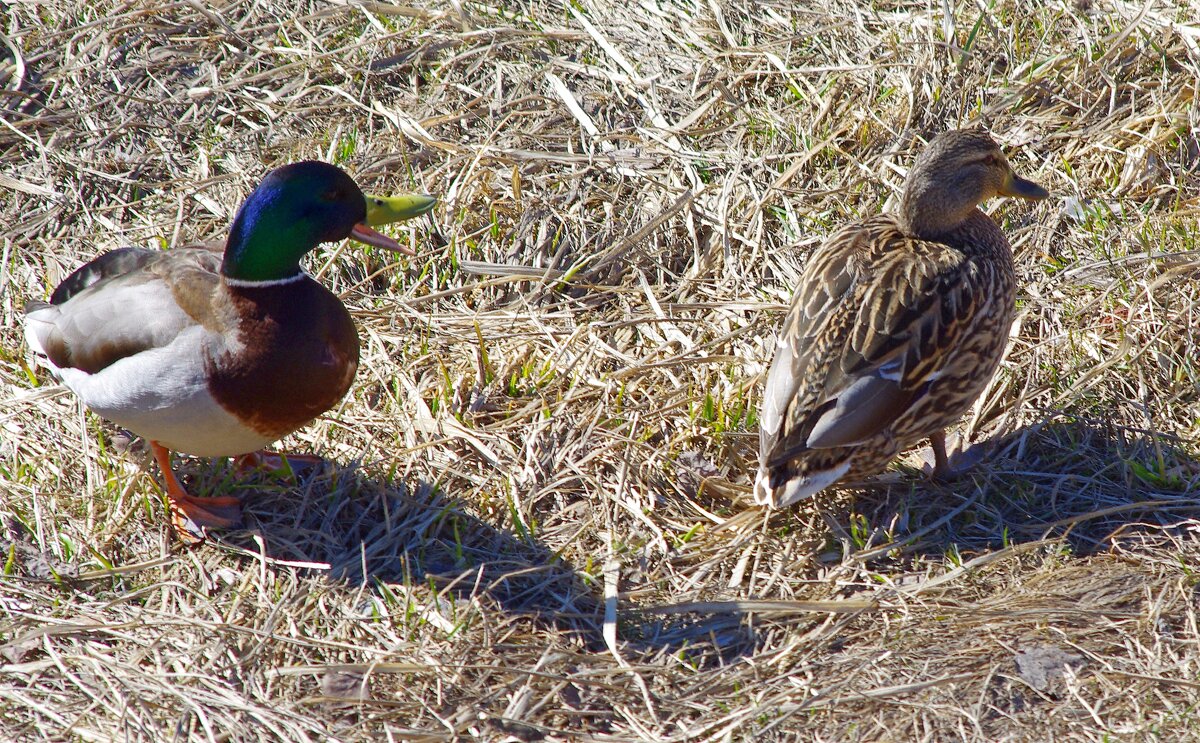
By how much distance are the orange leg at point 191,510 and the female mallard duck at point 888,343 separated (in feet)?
5.12

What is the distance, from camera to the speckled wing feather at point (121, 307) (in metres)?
3.26

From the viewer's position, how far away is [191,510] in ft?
11.4

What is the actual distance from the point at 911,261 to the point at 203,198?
2752mm

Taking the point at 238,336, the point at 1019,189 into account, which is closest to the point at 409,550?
the point at 238,336

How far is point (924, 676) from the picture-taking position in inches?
114

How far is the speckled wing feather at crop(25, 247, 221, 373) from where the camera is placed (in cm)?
326

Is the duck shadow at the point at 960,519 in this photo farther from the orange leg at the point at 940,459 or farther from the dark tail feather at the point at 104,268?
the dark tail feather at the point at 104,268

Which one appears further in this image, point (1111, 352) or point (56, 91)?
point (56, 91)

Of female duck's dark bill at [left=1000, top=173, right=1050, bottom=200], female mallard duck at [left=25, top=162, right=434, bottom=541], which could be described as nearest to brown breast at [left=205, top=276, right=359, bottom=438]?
female mallard duck at [left=25, top=162, right=434, bottom=541]

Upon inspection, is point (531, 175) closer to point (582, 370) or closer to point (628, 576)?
point (582, 370)

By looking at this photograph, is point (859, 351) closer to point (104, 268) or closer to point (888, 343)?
point (888, 343)

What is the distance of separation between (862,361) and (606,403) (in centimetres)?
90

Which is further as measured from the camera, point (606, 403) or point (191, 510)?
point (606, 403)

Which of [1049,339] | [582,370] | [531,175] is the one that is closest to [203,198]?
[531,175]
